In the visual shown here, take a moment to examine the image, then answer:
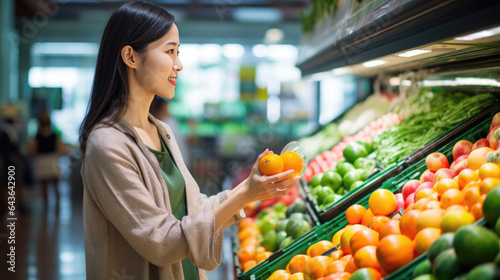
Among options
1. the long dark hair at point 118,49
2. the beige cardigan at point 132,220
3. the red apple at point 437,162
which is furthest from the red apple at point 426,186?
the long dark hair at point 118,49

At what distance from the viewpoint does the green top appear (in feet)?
5.67

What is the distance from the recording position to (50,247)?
5.64m

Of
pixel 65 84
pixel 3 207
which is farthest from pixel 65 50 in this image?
pixel 3 207

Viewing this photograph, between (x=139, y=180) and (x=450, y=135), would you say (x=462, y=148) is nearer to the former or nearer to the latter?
(x=450, y=135)

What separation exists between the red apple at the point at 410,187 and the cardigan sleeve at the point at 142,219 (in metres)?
0.89

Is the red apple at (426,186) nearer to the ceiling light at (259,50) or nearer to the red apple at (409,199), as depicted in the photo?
the red apple at (409,199)

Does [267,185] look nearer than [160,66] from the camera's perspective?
Yes

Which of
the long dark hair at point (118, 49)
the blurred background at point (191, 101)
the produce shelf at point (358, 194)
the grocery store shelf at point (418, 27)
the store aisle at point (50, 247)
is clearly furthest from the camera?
the blurred background at point (191, 101)

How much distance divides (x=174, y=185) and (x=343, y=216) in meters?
0.85

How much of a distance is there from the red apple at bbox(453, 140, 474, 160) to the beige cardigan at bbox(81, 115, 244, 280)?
1061 mm

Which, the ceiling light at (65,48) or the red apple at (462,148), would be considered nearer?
the red apple at (462,148)

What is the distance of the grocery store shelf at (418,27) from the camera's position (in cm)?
111

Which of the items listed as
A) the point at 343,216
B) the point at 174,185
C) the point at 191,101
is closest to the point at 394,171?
the point at 343,216

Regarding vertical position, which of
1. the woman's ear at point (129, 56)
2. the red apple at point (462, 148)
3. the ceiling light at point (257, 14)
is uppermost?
the ceiling light at point (257, 14)
